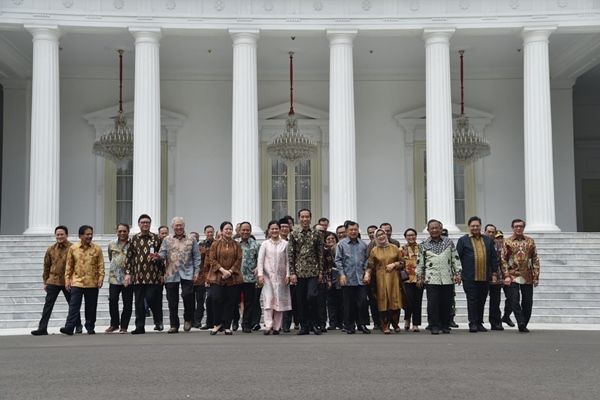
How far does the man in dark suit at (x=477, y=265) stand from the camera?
11.8 meters

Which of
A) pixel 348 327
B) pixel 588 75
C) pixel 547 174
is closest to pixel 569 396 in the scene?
pixel 348 327

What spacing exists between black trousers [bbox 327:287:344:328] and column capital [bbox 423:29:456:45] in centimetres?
911

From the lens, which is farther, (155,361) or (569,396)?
(155,361)

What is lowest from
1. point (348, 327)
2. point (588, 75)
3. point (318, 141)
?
point (348, 327)

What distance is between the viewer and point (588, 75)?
82.8ft

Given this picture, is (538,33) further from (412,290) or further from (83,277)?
(83,277)

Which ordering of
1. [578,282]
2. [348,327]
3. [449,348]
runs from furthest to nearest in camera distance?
[578,282], [348,327], [449,348]

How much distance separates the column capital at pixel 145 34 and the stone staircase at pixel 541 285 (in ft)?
14.9

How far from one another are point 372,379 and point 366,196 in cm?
1731

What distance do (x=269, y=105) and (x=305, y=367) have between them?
17290mm

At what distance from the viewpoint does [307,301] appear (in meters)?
11.6

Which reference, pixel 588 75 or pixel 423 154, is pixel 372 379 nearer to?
pixel 423 154

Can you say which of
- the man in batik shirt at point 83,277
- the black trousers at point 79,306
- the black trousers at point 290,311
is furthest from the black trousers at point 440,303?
the black trousers at point 79,306

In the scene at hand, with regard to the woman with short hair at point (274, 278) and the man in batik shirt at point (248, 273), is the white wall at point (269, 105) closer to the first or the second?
the man in batik shirt at point (248, 273)
